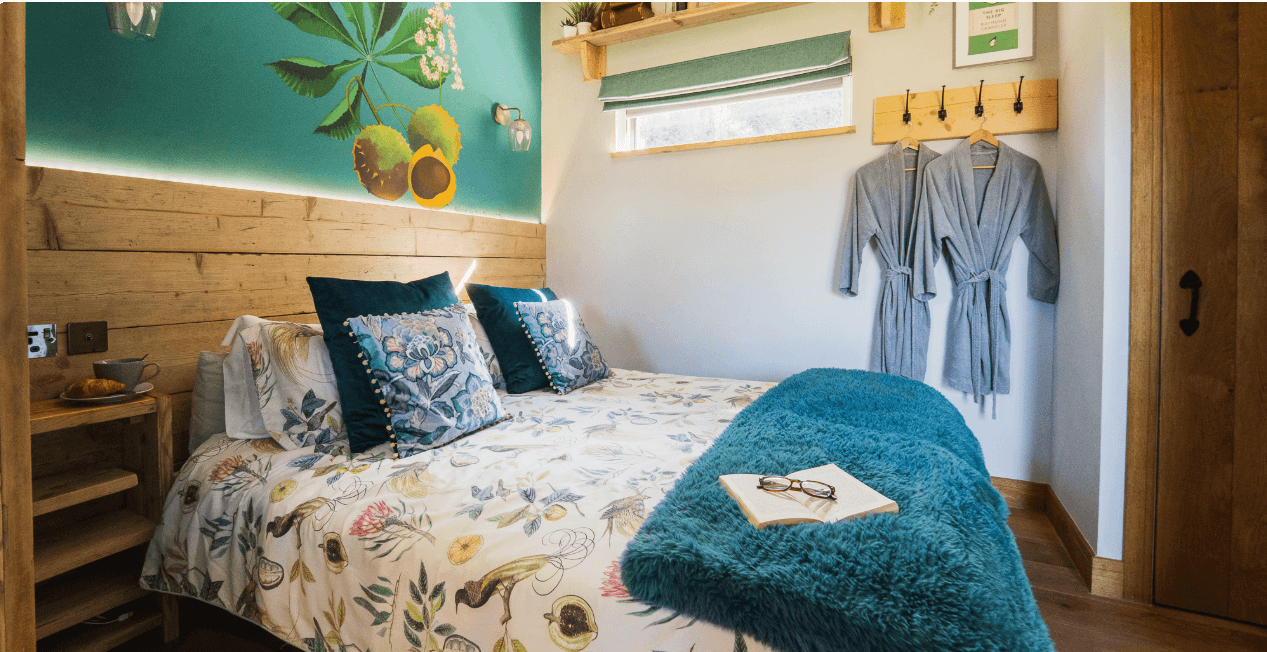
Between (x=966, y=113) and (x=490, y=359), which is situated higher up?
(x=966, y=113)

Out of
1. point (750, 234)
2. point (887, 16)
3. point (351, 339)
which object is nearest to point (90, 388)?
point (351, 339)

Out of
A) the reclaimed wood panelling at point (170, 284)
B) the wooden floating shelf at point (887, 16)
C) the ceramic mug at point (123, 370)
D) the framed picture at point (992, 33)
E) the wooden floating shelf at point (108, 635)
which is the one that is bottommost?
the wooden floating shelf at point (108, 635)

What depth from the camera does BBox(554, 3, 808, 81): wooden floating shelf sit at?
2.84 metres

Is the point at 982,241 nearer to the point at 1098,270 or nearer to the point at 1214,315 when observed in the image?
the point at 1098,270

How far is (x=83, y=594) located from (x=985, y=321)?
3197mm

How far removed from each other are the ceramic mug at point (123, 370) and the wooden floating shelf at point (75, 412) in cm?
5

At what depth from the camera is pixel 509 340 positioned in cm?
222

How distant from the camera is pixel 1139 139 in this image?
171 centimetres

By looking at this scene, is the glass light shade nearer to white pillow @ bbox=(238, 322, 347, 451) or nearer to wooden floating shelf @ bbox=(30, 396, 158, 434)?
white pillow @ bbox=(238, 322, 347, 451)

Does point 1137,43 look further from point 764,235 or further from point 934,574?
point 934,574

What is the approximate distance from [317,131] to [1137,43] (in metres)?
2.76

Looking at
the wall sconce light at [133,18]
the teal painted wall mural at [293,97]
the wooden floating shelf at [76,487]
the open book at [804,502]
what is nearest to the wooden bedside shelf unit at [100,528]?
the wooden floating shelf at [76,487]

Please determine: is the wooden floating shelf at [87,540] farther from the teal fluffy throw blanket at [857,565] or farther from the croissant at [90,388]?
the teal fluffy throw blanket at [857,565]

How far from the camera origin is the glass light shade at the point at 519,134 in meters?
2.92
